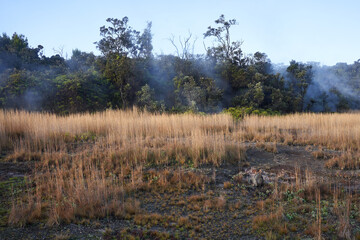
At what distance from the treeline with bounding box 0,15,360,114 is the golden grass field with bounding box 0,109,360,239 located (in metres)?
5.57

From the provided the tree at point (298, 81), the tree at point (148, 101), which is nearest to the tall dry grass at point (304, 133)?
the tree at point (148, 101)

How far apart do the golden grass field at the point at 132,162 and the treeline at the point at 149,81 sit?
5568 millimetres

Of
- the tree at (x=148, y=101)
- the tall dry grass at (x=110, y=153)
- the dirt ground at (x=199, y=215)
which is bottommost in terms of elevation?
the dirt ground at (x=199, y=215)

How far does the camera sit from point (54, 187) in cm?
508

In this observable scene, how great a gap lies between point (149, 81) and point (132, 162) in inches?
569

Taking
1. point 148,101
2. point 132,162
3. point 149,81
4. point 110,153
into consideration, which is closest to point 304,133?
point 132,162

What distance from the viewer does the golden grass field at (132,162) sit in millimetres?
4172

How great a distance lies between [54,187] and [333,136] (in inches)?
380

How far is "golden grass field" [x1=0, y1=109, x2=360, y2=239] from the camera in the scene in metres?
4.17

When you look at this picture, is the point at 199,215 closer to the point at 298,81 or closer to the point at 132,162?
the point at 132,162

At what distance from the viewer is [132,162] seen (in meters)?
6.80

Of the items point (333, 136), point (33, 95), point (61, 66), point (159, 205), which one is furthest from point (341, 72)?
point (159, 205)

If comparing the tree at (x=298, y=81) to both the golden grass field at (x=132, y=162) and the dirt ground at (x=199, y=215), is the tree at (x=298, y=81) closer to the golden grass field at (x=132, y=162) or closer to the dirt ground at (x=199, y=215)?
the golden grass field at (x=132, y=162)

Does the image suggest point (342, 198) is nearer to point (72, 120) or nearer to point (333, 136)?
point (333, 136)
